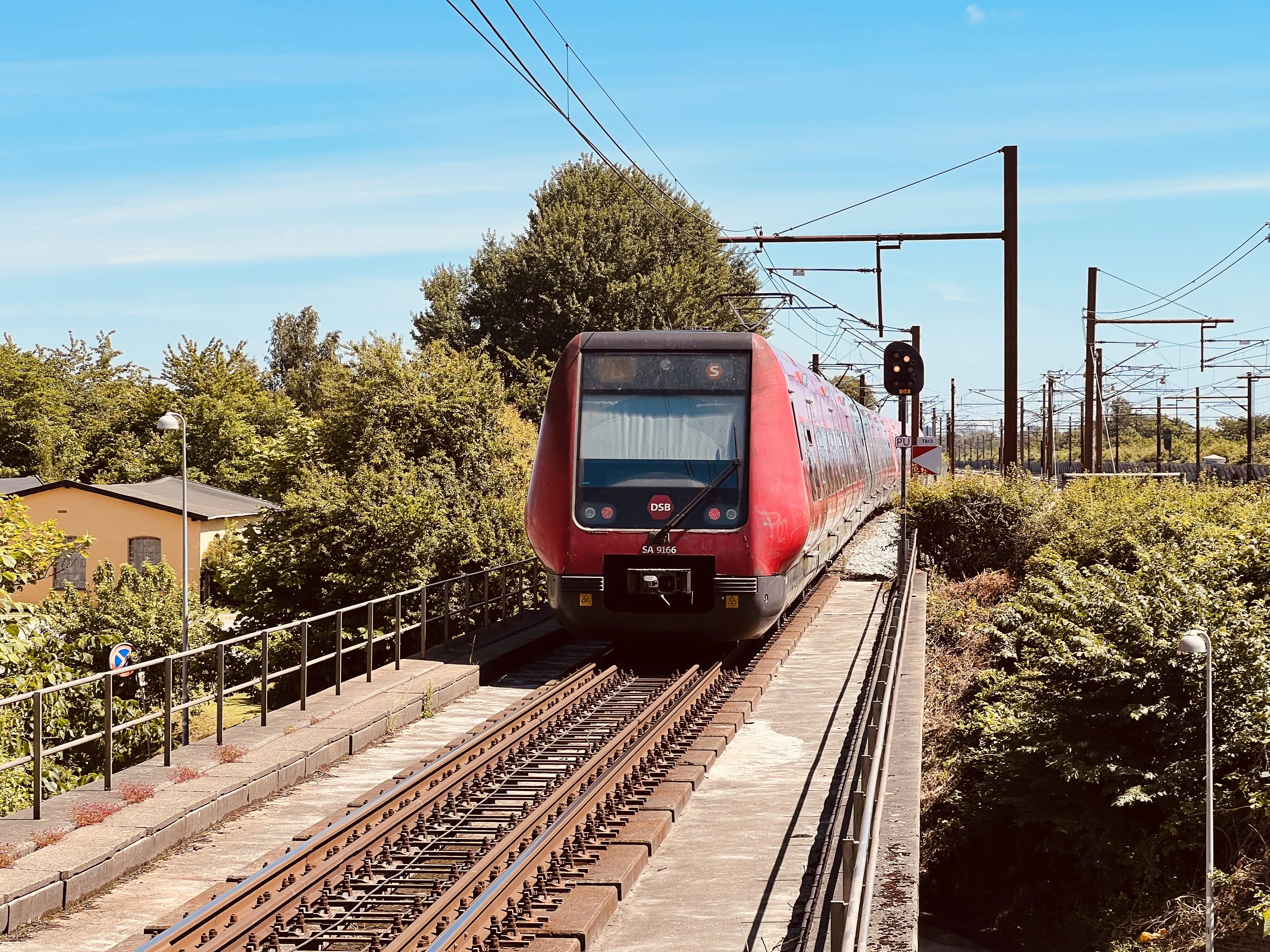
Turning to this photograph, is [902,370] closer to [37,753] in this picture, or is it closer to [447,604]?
[447,604]

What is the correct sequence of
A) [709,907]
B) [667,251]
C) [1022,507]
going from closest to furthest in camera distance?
1. [709,907]
2. [1022,507]
3. [667,251]

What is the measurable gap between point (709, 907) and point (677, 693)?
6.16 metres

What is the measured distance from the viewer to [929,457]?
20.7m

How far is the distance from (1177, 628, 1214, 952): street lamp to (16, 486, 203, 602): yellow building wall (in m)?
36.4

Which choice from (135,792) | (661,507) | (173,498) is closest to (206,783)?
(135,792)

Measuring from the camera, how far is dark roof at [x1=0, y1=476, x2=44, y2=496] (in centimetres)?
4962

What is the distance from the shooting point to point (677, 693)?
13.5m

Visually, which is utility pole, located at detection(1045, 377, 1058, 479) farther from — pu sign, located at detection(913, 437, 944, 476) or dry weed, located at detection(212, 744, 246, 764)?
dry weed, located at detection(212, 744, 246, 764)

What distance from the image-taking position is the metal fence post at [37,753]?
8.52 metres

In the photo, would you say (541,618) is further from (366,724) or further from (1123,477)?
(1123,477)

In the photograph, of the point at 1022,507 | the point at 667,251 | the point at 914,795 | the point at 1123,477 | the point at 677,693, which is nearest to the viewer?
the point at 914,795

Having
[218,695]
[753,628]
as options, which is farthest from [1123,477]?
[218,695]

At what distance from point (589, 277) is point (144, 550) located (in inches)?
684

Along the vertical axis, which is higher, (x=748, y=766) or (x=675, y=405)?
(x=675, y=405)
